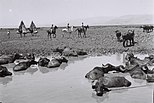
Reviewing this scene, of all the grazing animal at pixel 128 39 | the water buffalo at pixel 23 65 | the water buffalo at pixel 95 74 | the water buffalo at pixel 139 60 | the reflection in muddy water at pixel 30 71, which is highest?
the grazing animal at pixel 128 39

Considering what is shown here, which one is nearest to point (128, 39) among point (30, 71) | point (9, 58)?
point (30, 71)

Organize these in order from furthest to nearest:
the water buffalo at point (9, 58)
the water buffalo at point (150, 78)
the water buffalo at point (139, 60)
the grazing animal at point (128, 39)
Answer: the grazing animal at point (128, 39) < the water buffalo at point (9, 58) < the water buffalo at point (139, 60) < the water buffalo at point (150, 78)

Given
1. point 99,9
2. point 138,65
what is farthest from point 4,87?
point 138,65

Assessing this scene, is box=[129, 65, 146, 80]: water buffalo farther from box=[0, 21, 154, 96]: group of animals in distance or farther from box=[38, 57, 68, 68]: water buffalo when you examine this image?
box=[38, 57, 68, 68]: water buffalo

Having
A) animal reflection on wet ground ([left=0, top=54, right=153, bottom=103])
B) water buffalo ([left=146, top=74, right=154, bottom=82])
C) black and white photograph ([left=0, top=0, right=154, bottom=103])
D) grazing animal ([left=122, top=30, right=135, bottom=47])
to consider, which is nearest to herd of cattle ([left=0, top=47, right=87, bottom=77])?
black and white photograph ([left=0, top=0, right=154, bottom=103])

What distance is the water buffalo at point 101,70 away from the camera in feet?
16.7

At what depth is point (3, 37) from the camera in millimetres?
7664

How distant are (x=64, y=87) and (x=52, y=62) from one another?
5.91ft

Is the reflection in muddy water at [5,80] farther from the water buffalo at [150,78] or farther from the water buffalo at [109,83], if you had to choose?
the water buffalo at [150,78]

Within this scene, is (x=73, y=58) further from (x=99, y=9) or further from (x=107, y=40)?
(x=99, y=9)

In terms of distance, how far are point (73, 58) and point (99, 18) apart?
1.86 metres

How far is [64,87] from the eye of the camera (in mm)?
4703

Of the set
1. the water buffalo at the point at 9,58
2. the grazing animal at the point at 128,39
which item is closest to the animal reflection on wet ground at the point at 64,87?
the water buffalo at the point at 9,58

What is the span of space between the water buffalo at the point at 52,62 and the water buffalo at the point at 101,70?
132 cm
